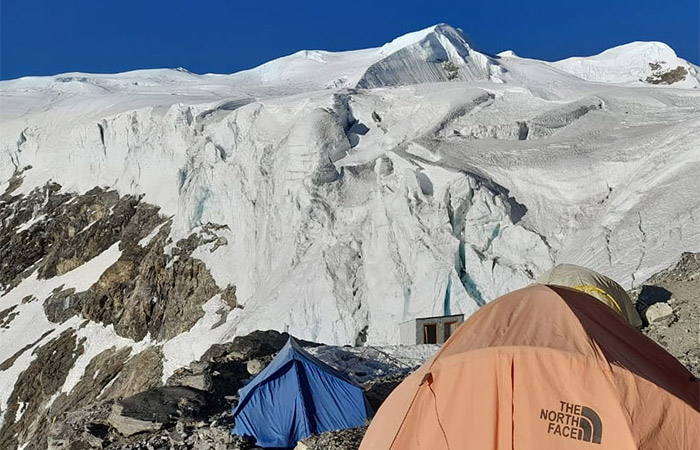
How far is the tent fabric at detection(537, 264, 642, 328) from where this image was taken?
38.0ft

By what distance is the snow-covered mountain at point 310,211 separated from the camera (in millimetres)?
18766

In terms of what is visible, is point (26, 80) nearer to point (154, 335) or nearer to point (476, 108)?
point (154, 335)

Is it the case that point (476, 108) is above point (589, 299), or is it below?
above

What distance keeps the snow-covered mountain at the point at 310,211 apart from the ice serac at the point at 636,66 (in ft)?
24.0

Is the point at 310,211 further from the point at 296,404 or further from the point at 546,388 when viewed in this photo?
the point at 546,388

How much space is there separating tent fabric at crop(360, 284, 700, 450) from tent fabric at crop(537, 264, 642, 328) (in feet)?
17.2

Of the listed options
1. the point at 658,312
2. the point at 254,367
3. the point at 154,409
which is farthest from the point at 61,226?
the point at 658,312

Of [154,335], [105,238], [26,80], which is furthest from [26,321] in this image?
[26,80]

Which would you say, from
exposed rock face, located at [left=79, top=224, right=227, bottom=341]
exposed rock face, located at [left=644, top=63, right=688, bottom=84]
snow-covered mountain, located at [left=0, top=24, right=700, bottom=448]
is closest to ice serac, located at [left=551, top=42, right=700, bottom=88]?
exposed rock face, located at [left=644, top=63, right=688, bottom=84]

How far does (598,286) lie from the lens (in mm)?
11773

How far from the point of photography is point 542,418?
222 inches

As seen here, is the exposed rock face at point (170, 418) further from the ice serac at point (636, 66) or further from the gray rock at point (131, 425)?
the ice serac at point (636, 66)

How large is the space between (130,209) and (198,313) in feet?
33.5

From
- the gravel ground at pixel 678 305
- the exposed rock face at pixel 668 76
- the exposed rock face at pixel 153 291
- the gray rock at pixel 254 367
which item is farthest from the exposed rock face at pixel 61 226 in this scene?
the exposed rock face at pixel 668 76
